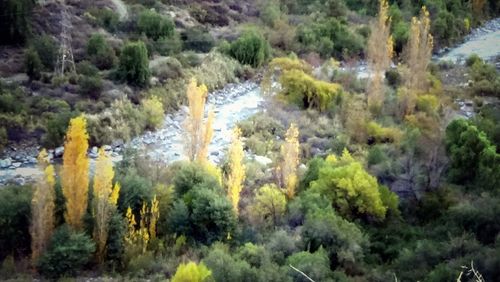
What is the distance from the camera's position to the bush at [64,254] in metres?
13.2

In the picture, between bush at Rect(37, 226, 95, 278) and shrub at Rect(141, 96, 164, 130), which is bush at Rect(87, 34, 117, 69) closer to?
shrub at Rect(141, 96, 164, 130)

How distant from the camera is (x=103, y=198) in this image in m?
13.5

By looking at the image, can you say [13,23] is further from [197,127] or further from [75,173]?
[75,173]

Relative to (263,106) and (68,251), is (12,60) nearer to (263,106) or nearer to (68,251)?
(263,106)

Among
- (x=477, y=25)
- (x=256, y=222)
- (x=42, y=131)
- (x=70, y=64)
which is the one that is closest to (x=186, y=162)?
(x=256, y=222)

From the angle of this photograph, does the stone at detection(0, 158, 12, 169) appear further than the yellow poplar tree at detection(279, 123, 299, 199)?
Yes

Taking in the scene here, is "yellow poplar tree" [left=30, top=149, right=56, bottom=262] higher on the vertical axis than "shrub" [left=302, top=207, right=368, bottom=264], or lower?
higher

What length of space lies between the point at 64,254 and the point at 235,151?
13.8 feet

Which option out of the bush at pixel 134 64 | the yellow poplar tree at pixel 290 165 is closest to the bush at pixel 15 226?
the yellow poplar tree at pixel 290 165

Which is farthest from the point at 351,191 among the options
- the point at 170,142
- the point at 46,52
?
the point at 46,52

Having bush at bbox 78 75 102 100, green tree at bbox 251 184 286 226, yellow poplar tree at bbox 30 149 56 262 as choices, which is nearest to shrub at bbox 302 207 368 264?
green tree at bbox 251 184 286 226

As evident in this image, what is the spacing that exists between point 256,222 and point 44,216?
451cm

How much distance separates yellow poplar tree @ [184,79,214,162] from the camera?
53.0 ft

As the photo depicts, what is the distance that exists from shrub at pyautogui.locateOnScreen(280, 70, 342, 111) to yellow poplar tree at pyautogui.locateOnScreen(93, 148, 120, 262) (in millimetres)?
10583
